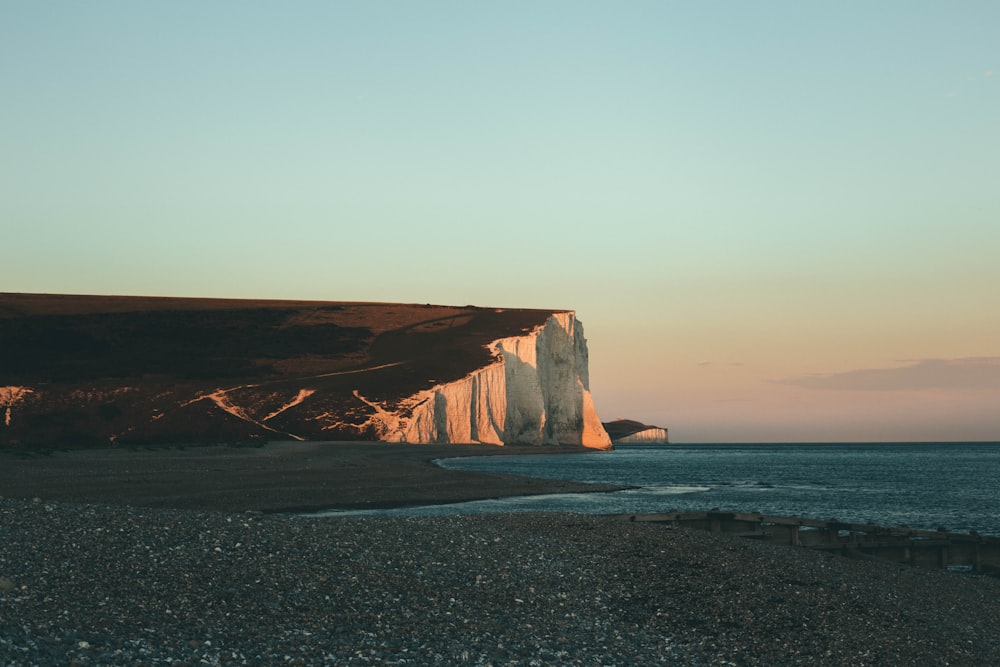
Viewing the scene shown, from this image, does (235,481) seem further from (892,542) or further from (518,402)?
(518,402)

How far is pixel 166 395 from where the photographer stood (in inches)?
4304

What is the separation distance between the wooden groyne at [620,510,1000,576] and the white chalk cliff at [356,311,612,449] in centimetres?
8166

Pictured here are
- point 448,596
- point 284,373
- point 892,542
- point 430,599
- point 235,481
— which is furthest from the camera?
point 284,373

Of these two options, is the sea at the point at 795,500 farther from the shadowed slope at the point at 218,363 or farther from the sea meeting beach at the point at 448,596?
the shadowed slope at the point at 218,363

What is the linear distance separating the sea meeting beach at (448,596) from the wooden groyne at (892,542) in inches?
45.2

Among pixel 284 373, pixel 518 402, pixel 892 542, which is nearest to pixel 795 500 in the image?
pixel 892 542

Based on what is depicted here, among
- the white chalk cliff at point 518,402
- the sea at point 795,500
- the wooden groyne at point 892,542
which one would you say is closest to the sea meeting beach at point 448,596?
the wooden groyne at point 892,542

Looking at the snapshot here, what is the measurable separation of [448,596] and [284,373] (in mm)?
110622

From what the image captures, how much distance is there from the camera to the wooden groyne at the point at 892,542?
27.2 metres

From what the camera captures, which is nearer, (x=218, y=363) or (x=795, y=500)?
(x=795, y=500)

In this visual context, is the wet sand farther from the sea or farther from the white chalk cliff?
the white chalk cliff

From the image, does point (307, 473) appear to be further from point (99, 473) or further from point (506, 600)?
point (506, 600)

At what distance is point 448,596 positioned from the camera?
17328mm

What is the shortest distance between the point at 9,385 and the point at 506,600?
10670 cm
